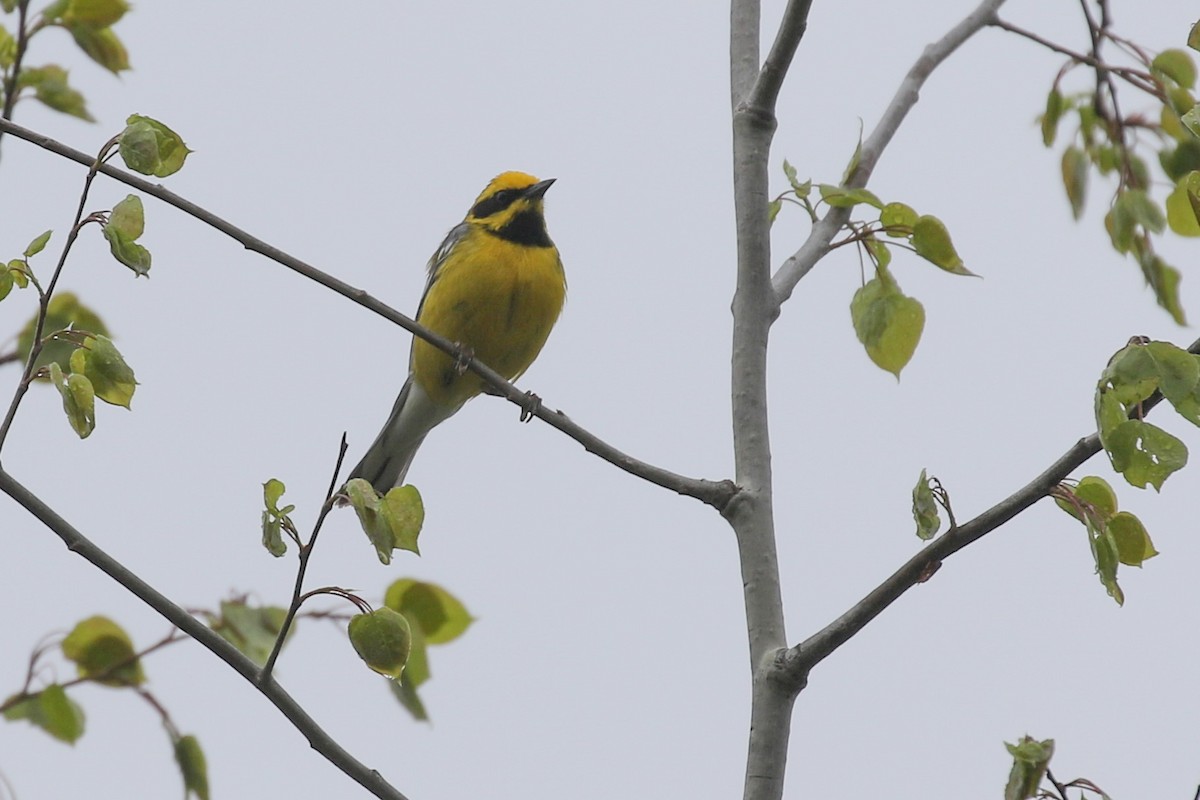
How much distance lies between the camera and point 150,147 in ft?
8.43

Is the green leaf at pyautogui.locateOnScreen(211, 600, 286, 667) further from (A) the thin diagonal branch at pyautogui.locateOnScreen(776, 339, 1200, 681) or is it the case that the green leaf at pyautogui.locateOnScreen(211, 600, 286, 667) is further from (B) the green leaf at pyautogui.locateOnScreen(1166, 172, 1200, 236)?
(B) the green leaf at pyautogui.locateOnScreen(1166, 172, 1200, 236)

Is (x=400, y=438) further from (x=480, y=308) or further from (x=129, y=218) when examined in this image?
(x=129, y=218)

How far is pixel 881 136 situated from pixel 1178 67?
0.82m

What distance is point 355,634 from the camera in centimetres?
255

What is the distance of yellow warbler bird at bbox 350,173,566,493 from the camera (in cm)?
588

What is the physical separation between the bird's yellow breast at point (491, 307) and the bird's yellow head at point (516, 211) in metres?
0.10

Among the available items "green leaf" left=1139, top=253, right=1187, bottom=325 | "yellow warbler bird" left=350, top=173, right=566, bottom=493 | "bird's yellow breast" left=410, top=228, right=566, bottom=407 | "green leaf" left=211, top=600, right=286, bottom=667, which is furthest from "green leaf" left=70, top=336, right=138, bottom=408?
"bird's yellow breast" left=410, top=228, right=566, bottom=407

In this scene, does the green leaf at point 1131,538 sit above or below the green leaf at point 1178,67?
below

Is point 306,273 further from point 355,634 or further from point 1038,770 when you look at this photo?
point 1038,770

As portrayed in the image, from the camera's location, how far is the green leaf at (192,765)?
9.67ft

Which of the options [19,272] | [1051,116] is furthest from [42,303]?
[1051,116]

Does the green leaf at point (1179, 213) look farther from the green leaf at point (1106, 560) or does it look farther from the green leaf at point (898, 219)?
the green leaf at point (1106, 560)

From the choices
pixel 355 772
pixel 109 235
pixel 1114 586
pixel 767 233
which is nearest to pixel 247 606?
pixel 355 772

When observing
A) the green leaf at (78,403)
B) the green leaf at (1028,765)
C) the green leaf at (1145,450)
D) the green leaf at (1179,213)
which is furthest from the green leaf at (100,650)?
the green leaf at (1179,213)
